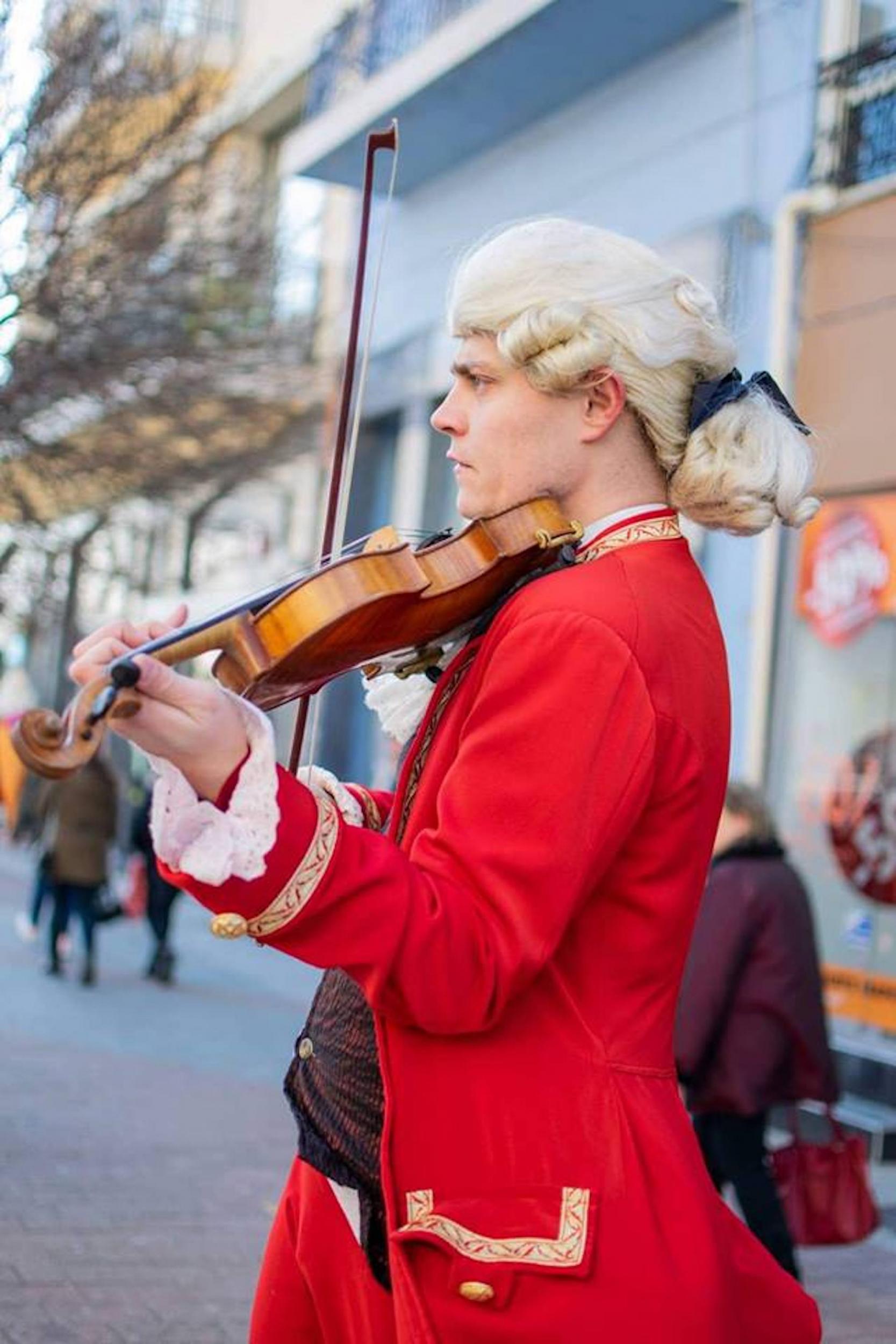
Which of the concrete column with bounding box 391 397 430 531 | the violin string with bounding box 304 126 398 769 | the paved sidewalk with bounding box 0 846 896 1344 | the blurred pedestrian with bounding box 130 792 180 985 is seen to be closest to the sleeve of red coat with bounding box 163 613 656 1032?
the violin string with bounding box 304 126 398 769

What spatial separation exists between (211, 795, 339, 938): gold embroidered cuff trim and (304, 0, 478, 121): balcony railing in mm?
13799

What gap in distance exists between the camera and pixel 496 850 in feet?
6.62

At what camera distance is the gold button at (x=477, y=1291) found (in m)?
2.09

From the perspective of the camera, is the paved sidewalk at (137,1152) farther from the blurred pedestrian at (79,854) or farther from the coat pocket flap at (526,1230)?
the coat pocket flap at (526,1230)

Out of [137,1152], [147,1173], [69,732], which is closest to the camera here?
[69,732]

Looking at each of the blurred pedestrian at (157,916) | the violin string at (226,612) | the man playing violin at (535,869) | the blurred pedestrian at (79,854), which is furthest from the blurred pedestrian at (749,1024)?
the blurred pedestrian at (79,854)

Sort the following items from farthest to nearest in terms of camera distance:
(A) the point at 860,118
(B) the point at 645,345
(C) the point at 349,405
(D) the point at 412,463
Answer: (D) the point at 412,463 → (A) the point at 860,118 → (C) the point at 349,405 → (B) the point at 645,345

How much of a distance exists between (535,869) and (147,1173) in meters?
5.76

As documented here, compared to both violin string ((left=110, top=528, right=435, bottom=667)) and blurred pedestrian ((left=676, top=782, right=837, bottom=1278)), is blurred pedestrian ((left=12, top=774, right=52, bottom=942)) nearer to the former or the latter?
blurred pedestrian ((left=676, top=782, right=837, bottom=1278))

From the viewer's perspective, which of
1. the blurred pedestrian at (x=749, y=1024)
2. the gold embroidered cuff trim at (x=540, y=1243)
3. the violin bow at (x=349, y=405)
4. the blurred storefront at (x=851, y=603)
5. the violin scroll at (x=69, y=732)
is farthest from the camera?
the blurred storefront at (x=851, y=603)

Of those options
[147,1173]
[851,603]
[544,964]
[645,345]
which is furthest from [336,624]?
[851,603]

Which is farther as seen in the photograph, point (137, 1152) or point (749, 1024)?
point (137, 1152)

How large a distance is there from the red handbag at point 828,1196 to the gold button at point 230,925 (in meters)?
4.62

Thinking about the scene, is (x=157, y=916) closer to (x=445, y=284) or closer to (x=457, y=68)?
(x=457, y=68)
